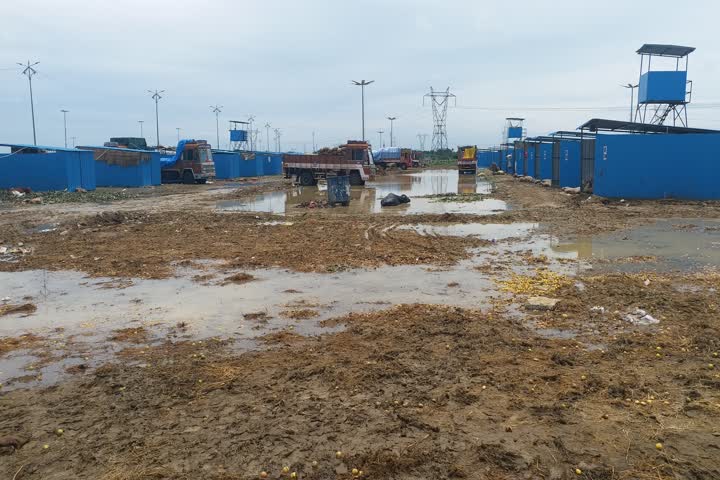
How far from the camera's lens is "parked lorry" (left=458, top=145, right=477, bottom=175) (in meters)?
51.9

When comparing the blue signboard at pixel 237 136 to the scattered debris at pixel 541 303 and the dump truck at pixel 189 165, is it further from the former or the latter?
the scattered debris at pixel 541 303

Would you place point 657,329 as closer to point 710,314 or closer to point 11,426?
point 710,314

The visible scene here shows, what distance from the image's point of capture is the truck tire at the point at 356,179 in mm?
35344

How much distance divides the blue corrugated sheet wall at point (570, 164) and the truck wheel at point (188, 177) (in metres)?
26.7

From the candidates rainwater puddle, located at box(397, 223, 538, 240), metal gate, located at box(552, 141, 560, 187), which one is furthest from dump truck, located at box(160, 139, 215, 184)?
rainwater puddle, located at box(397, 223, 538, 240)

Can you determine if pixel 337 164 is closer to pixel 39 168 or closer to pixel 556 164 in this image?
pixel 556 164

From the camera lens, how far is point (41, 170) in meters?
31.9

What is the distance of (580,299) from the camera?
24.5 ft

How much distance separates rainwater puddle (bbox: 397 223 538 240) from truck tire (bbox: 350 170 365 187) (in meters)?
19.8

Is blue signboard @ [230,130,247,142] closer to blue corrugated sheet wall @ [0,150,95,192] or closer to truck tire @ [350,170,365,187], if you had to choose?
blue corrugated sheet wall @ [0,150,95,192]

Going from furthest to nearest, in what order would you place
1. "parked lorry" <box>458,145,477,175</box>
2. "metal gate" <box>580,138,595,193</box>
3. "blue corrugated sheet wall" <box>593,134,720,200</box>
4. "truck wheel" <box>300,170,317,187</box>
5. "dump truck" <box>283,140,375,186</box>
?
1. "parked lorry" <box>458,145,477,175</box>
2. "truck wheel" <box>300,170,317,187</box>
3. "dump truck" <box>283,140,375,186</box>
4. "metal gate" <box>580,138,595,193</box>
5. "blue corrugated sheet wall" <box>593,134,720,200</box>

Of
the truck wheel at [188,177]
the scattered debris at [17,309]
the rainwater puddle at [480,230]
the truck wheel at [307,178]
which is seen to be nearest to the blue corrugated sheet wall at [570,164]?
the rainwater puddle at [480,230]

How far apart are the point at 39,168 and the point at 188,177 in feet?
36.7

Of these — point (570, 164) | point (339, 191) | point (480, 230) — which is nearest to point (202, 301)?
point (480, 230)
